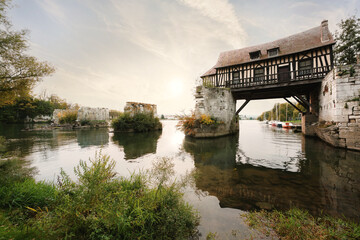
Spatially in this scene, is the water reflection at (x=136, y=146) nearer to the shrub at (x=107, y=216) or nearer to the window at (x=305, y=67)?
the shrub at (x=107, y=216)

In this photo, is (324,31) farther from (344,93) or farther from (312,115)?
(344,93)

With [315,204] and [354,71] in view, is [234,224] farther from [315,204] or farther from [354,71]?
[354,71]

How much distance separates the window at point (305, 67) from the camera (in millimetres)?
11338

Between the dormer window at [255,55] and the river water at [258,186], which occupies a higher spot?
the dormer window at [255,55]

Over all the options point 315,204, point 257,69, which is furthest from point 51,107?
point 315,204

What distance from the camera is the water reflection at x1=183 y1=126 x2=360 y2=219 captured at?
8.77 feet

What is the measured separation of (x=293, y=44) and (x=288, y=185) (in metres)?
15.0

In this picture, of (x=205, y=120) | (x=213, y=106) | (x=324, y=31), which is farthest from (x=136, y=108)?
(x=324, y=31)

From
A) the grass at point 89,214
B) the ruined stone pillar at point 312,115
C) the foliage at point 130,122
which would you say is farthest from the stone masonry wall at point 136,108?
the ruined stone pillar at point 312,115

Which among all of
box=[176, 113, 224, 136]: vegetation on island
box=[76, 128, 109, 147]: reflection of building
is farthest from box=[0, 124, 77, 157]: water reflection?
box=[176, 113, 224, 136]: vegetation on island

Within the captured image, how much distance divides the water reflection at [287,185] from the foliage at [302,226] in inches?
10.7

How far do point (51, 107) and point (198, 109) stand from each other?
46267mm

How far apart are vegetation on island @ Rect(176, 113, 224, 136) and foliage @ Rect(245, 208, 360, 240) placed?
938 cm

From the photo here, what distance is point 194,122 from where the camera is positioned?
1193 centimetres
